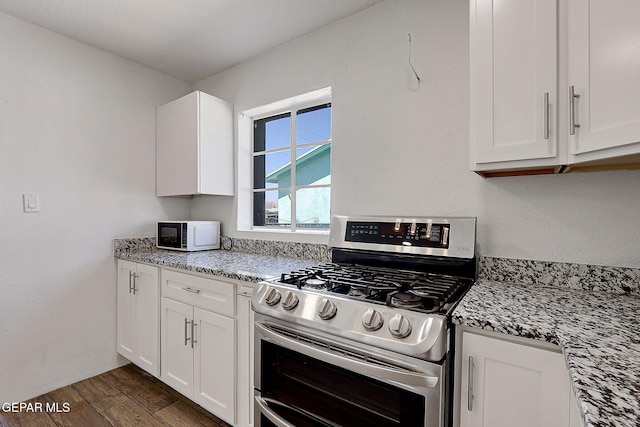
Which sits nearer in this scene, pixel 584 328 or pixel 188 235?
pixel 584 328

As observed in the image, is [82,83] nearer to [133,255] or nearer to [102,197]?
[102,197]

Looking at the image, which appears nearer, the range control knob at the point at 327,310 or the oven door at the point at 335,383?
the oven door at the point at 335,383

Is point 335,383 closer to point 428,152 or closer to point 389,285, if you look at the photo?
point 389,285

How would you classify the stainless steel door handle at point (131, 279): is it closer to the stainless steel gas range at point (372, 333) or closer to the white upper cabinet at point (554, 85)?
the stainless steel gas range at point (372, 333)

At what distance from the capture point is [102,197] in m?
2.31

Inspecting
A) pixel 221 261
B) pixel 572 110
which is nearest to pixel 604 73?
pixel 572 110

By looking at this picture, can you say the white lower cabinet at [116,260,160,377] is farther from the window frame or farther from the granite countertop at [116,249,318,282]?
the window frame

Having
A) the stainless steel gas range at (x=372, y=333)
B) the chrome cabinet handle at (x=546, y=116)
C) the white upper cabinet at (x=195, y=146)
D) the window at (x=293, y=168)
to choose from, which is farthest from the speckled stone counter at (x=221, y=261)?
the chrome cabinet handle at (x=546, y=116)

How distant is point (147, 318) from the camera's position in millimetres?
2105

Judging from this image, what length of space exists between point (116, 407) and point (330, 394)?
62.4 inches

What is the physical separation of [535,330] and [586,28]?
93cm

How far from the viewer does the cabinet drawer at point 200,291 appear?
5.29ft

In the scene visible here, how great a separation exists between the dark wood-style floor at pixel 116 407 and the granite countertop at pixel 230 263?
0.87 meters

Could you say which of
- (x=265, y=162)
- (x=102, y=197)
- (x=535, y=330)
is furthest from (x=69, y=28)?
(x=535, y=330)
